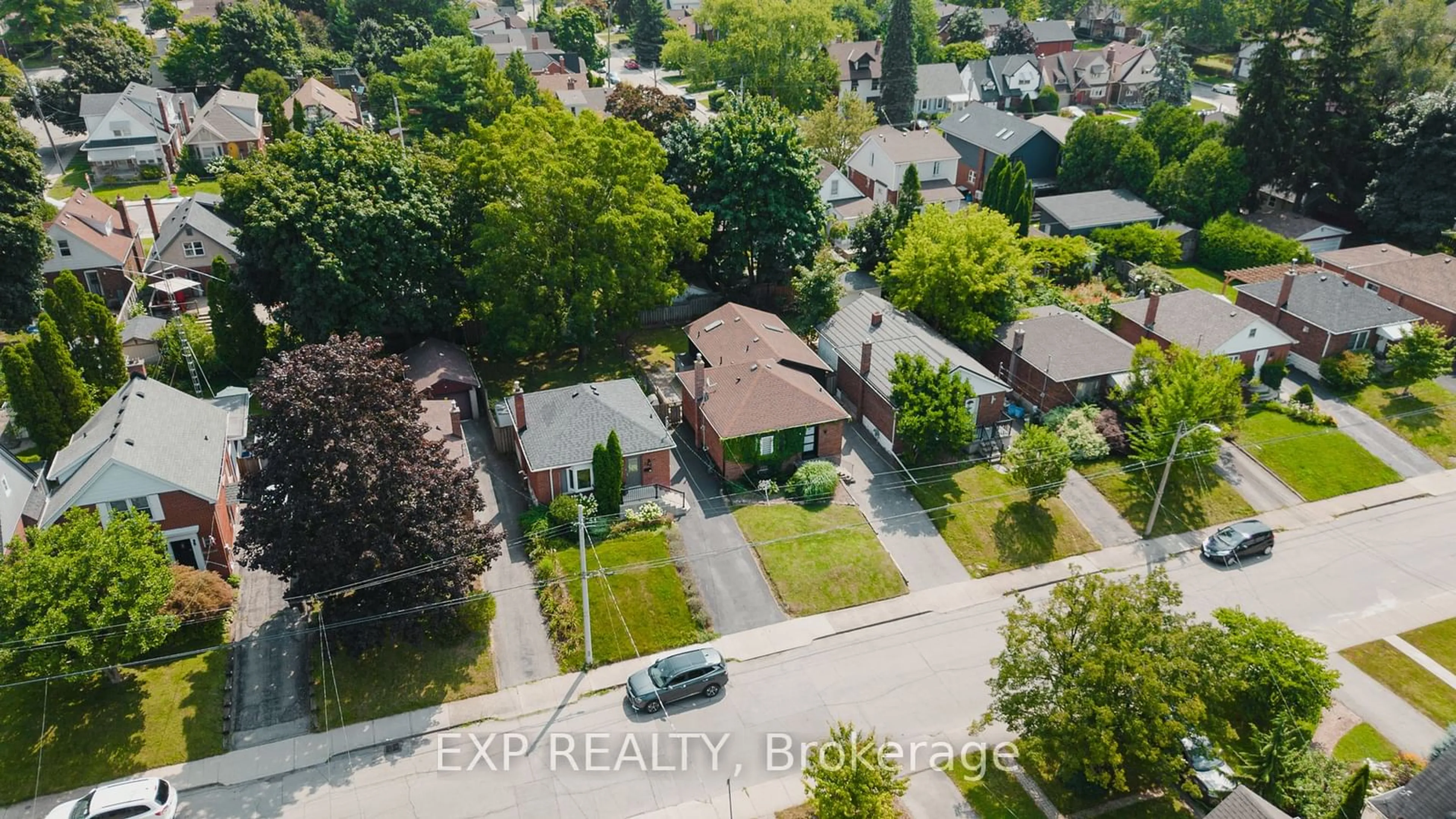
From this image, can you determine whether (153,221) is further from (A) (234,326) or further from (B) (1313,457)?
(B) (1313,457)


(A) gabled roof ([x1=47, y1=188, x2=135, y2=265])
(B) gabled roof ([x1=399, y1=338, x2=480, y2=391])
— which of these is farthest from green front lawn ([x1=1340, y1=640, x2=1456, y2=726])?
(A) gabled roof ([x1=47, y1=188, x2=135, y2=265])

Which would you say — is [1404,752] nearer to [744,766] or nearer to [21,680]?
[744,766]

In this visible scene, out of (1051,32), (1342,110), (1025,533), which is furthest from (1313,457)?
(1051,32)

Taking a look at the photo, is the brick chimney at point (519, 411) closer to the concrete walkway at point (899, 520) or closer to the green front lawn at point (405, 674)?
the green front lawn at point (405, 674)

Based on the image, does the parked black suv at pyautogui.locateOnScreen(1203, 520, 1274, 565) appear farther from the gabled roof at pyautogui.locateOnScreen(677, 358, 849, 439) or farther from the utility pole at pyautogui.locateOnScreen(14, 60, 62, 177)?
the utility pole at pyautogui.locateOnScreen(14, 60, 62, 177)

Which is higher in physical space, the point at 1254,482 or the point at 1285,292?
the point at 1285,292

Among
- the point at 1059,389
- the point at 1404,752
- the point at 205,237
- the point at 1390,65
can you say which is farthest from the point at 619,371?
the point at 1390,65
